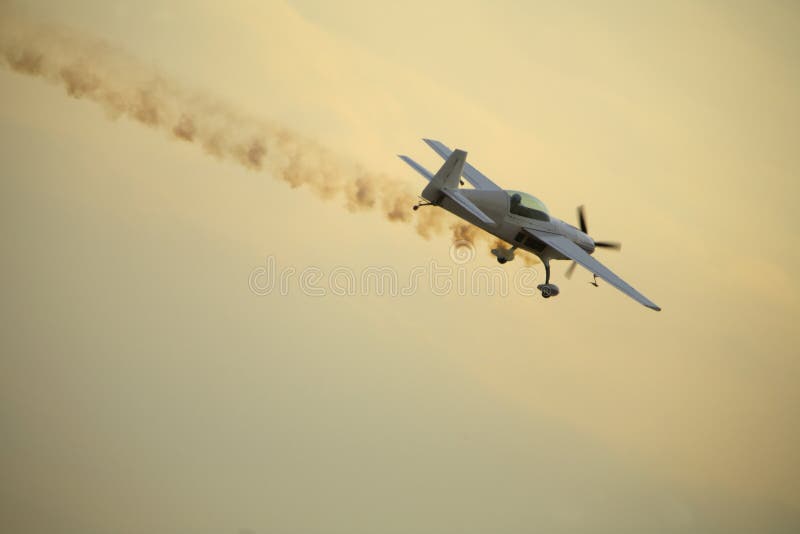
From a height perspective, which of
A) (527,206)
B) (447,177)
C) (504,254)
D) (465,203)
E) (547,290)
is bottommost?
(547,290)

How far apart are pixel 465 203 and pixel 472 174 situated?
7767mm

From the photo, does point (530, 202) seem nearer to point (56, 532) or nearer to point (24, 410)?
point (56, 532)

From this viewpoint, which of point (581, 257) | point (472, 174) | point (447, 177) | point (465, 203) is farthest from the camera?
point (472, 174)

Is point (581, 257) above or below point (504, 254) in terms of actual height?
above

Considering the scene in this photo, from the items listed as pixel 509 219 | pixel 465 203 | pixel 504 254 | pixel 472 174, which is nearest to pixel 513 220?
pixel 509 219

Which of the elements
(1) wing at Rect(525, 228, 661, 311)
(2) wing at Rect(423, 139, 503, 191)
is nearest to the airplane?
(1) wing at Rect(525, 228, 661, 311)

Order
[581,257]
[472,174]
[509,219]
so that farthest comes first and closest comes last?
[472,174] < [581,257] < [509,219]

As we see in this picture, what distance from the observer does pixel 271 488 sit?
134500 millimetres

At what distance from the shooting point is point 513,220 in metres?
32.9

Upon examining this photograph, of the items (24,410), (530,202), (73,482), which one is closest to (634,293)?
(530,202)

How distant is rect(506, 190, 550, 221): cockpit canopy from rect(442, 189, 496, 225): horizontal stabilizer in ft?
4.51

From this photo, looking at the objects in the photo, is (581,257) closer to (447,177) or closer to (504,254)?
(504,254)

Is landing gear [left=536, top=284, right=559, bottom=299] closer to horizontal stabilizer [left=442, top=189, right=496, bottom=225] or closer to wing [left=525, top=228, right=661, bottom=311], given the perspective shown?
wing [left=525, top=228, right=661, bottom=311]

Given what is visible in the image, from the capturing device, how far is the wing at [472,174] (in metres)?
37.4
